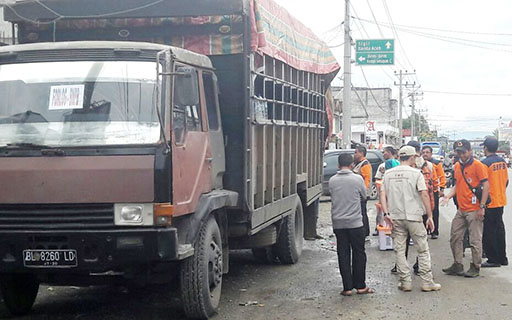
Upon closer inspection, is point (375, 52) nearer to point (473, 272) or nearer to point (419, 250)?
point (473, 272)

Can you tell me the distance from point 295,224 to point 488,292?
9.94ft

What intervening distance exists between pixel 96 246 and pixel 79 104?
3.97 ft

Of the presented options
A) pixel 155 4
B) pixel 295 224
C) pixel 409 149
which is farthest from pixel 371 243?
pixel 155 4

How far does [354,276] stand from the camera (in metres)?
7.55

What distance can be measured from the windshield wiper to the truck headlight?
0.65 meters

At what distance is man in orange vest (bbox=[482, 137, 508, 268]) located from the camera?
28.7 ft

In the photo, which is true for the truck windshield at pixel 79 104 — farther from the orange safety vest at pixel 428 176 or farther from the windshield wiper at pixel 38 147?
the orange safety vest at pixel 428 176

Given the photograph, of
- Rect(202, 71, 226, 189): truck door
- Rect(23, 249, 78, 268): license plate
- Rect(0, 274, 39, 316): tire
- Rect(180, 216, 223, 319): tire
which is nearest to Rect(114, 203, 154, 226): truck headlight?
Rect(23, 249, 78, 268): license plate

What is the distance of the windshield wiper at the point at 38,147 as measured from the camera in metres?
5.25

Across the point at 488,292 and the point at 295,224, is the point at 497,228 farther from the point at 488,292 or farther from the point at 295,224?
the point at 295,224

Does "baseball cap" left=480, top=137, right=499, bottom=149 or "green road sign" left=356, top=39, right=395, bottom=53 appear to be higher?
"green road sign" left=356, top=39, right=395, bottom=53

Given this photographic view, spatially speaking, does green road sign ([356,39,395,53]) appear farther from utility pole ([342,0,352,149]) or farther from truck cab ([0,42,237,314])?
truck cab ([0,42,237,314])

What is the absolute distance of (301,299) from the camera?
7.30 metres

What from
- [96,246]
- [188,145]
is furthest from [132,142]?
[96,246]
